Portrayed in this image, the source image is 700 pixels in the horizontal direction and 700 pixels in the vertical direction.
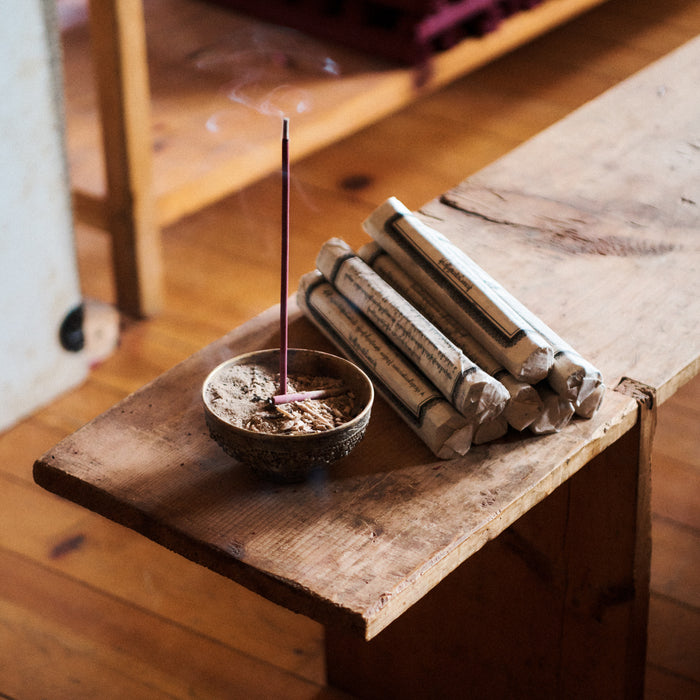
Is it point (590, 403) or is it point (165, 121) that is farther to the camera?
point (165, 121)

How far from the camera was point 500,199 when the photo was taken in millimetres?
1299

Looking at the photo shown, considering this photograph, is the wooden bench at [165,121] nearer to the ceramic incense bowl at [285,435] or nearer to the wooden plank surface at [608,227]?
the wooden plank surface at [608,227]

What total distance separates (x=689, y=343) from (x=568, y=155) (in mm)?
452

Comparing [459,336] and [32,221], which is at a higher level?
[459,336]

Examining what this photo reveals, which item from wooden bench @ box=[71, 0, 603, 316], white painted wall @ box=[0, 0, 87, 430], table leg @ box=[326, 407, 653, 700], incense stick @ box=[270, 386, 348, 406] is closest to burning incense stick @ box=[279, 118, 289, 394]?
incense stick @ box=[270, 386, 348, 406]

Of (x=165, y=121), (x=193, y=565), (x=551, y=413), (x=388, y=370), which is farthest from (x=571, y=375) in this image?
(x=165, y=121)

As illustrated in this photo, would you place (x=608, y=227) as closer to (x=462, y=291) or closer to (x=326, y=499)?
(x=462, y=291)

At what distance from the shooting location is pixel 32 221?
1.78 m

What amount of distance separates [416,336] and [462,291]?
77 mm

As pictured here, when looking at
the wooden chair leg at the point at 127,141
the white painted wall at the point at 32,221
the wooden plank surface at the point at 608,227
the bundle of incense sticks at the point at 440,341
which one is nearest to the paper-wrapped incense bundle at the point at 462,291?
the bundle of incense sticks at the point at 440,341

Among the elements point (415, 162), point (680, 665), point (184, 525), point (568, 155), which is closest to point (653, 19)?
point (415, 162)

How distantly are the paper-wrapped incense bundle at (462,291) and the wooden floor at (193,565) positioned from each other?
38 cm

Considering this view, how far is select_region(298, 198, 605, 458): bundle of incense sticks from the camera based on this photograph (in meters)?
0.89

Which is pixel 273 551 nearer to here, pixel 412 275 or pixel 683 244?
pixel 412 275
